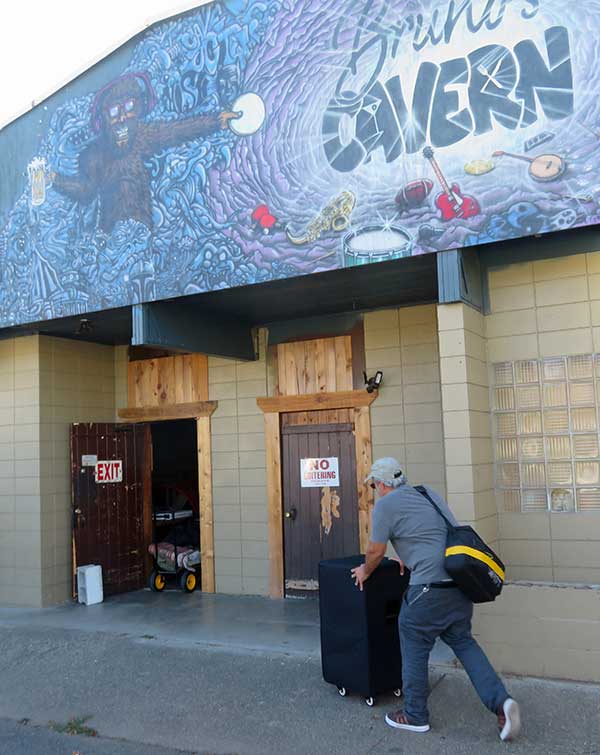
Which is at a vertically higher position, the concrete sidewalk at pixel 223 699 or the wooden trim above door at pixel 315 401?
the wooden trim above door at pixel 315 401

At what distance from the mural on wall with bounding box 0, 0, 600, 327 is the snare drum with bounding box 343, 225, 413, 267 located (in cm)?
1

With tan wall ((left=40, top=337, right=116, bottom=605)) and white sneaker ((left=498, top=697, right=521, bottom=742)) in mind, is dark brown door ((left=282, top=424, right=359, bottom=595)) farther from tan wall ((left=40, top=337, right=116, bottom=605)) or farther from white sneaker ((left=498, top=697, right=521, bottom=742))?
white sneaker ((left=498, top=697, right=521, bottom=742))

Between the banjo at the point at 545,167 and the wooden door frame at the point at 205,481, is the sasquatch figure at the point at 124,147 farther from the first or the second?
the banjo at the point at 545,167

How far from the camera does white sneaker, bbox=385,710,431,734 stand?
468 cm

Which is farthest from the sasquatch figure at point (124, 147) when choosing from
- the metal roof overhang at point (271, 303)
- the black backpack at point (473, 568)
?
the black backpack at point (473, 568)

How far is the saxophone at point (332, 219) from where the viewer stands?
21.3 ft

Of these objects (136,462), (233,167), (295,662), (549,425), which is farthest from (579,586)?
(136,462)

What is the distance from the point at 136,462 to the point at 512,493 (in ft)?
18.8

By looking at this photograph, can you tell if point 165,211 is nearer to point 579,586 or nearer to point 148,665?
point 148,665

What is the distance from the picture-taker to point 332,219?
259 inches

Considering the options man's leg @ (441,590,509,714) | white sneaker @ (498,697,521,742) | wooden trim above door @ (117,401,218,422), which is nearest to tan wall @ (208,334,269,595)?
wooden trim above door @ (117,401,218,422)

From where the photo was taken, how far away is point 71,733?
197 inches

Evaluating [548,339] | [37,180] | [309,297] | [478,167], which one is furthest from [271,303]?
[37,180]

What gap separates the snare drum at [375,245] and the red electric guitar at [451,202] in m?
0.38
